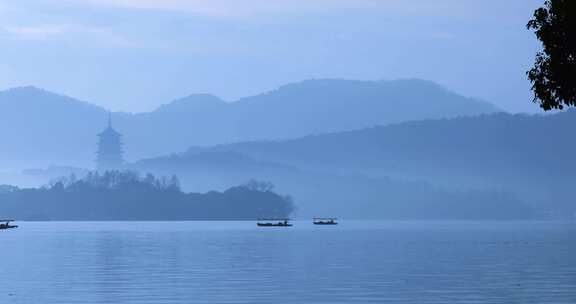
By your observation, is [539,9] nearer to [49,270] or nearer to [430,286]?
[430,286]

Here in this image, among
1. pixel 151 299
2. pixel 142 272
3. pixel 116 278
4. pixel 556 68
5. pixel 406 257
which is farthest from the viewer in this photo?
pixel 406 257

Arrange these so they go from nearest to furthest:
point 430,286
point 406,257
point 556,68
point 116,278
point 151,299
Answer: point 556,68 → point 151,299 → point 430,286 → point 116,278 → point 406,257

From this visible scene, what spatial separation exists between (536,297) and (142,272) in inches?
1380

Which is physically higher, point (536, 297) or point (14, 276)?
point (14, 276)

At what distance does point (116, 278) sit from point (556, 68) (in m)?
41.8

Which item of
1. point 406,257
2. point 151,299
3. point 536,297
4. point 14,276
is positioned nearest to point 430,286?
point 536,297

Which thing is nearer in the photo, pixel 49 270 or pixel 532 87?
pixel 532 87

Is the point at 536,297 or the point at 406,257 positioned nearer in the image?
the point at 536,297

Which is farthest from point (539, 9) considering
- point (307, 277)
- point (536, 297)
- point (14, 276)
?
point (14, 276)

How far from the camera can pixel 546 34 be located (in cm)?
5234

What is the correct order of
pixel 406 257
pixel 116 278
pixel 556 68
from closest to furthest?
1. pixel 556 68
2. pixel 116 278
3. pixel 406 257

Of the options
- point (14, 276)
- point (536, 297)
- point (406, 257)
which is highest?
point (406, 257)

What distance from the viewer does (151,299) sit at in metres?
64.8

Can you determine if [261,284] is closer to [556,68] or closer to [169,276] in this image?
[169,276]
